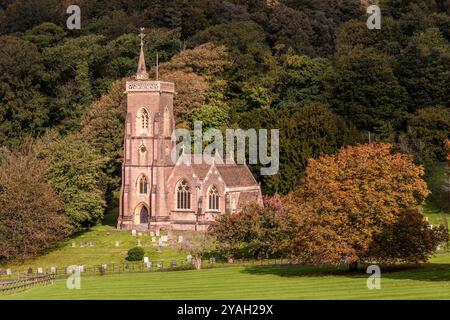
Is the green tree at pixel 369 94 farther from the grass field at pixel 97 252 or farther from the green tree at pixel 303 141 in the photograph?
the grass field at pixel 97 252

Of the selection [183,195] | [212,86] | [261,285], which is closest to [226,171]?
[183,195]

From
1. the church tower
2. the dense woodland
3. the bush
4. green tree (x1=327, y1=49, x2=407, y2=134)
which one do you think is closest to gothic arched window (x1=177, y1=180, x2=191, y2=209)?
the church tower

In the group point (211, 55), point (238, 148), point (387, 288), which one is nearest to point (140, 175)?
point (238, 148)

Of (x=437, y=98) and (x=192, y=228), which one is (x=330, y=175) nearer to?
(x=192, y=228)

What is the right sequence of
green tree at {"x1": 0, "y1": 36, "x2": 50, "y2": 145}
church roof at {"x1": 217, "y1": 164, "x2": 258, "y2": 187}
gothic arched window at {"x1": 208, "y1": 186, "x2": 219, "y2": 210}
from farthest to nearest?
1. green tree at {"x1": 0, "y1": 36, "x2": 50, "y2": 145}
2. church roof at {"x1": 217, "y1": 164, "x2": 258, "y2": 187}
3. gothic arched window at {"x1": 208, "y1": 186, "x2": 219, "y2": 210}

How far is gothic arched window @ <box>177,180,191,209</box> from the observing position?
9562cm

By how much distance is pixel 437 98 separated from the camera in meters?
118

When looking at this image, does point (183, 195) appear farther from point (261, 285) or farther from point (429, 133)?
point (261, 285)

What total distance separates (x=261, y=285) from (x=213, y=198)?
35007 millimetres

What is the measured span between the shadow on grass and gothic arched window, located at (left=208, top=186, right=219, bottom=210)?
74.5ft

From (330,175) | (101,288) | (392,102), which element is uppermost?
(392,102)

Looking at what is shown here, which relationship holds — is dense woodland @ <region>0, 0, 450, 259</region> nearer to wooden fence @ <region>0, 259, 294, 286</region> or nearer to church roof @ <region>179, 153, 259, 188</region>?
church roof @ <region>179, 153, 259, 188</region>

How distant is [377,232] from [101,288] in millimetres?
15810

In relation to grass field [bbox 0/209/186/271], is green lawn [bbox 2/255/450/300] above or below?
below
